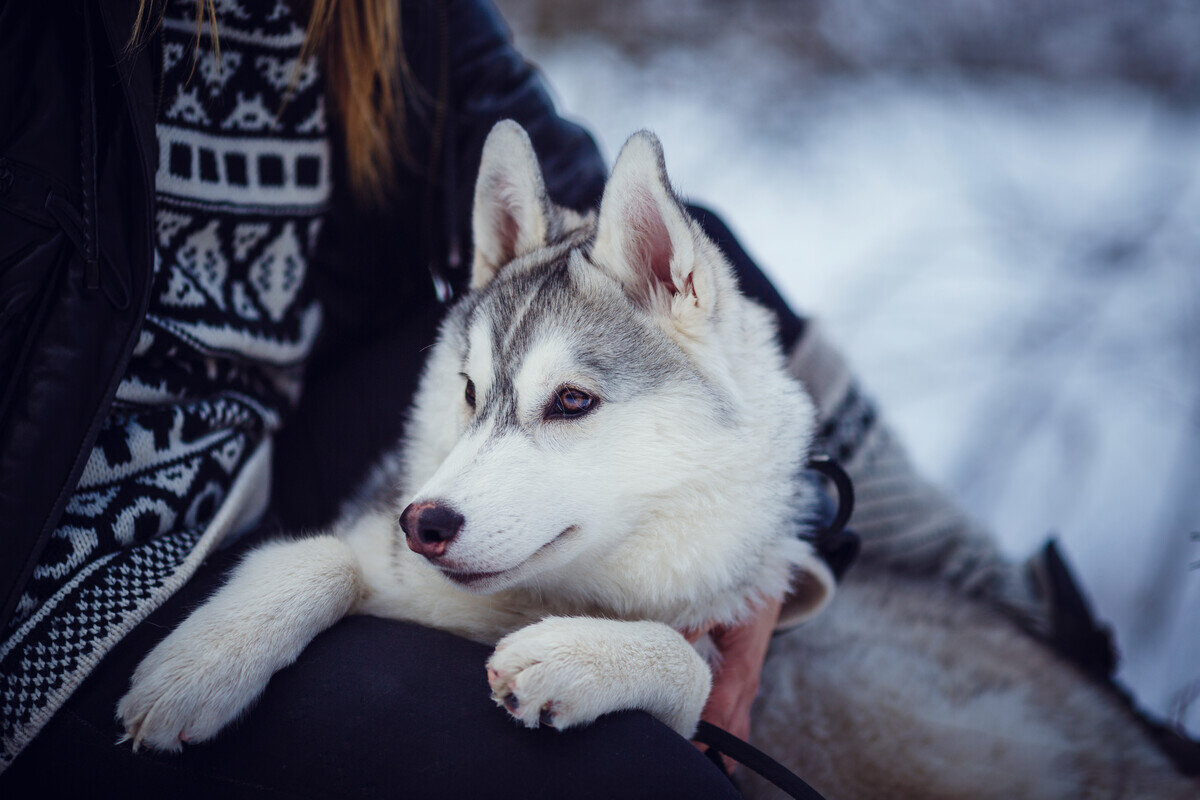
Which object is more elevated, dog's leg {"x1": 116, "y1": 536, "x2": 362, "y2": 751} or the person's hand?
dog's leg {"x1": 116, "y1": 536, "x2": 362, "y2": 751}

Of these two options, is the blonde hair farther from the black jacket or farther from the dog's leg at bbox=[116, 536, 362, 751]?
the dog's leg at bbox=[116, 536, 362, 751]

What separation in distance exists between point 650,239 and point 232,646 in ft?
3.28

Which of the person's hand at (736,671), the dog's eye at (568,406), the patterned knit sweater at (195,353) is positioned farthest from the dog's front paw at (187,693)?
the person's hand at (736,671)

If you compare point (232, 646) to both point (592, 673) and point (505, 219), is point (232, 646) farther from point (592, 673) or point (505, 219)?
point (505, 219)

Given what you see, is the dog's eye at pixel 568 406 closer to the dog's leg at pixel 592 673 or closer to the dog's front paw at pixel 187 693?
the dog's leg at pixel 592 673

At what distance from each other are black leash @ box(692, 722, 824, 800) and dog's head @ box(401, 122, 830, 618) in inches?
12.0

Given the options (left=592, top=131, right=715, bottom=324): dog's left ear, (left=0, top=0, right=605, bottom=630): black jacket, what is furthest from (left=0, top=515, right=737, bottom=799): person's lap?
(left=592, top=131, right=715, bottom=324): dog's left ear

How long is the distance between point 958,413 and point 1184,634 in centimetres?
121

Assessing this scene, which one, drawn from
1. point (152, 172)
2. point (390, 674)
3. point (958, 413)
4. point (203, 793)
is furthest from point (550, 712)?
point (958, 413)

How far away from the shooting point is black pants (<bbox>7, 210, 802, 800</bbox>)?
105 centimetres

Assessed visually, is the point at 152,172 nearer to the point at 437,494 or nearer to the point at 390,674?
the point at 437,494

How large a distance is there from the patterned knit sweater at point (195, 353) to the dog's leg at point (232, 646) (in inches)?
5.8

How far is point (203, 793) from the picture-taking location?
108cm

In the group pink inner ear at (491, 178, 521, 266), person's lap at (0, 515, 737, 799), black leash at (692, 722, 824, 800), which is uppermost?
pink inner ear at (491, 178, 521, 266)
